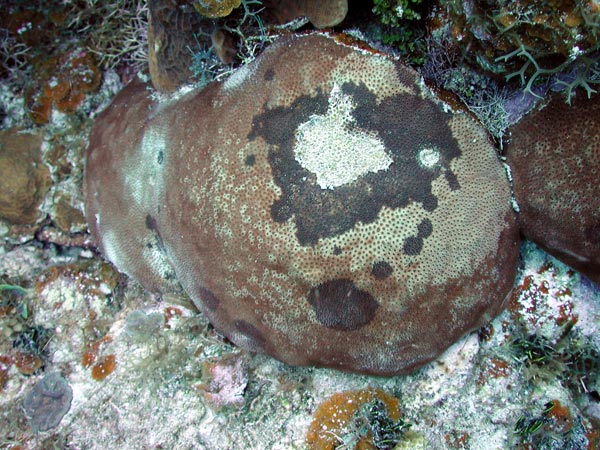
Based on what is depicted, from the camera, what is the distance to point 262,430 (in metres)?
2.80

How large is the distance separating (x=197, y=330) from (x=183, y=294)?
0.96 ft

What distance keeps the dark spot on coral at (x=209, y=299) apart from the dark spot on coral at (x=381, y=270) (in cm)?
109

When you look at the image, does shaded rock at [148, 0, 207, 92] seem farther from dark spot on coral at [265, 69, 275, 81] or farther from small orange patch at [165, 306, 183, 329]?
small orange patch at [165, 306, 183, 329]

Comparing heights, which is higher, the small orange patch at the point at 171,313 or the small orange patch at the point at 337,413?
the small orange patch at the point at 171,313

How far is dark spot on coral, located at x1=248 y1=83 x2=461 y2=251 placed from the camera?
2.27 meters

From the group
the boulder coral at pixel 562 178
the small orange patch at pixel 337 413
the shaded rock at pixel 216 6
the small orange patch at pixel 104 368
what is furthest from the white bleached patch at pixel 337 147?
the small orange patch at pixel 104 368

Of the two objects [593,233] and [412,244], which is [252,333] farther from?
[593,233]

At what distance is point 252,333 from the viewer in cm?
274

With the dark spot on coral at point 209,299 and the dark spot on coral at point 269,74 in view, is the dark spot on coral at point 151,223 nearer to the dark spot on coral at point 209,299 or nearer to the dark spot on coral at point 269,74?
the dark spot on coral at point 209,299

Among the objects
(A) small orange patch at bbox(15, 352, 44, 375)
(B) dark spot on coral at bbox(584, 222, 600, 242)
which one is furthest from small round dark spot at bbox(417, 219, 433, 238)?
(A) small orange patch at bbox(15, 352, 44, 375)

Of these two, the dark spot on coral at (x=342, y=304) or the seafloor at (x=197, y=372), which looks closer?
the dark spot on coral at (x=342, y=304)

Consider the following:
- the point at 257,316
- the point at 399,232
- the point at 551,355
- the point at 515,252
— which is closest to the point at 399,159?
the point at 399,232

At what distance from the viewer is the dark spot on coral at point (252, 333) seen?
2.72m

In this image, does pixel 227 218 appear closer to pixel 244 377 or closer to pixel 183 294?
pixel 183 294
